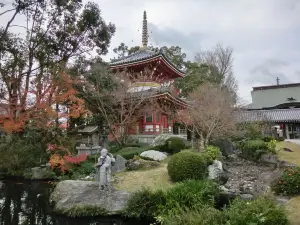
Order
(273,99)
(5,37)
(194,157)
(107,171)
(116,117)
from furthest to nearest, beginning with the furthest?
(273,99) < (116,117) < (5,37) < (194,157) < (107,171)

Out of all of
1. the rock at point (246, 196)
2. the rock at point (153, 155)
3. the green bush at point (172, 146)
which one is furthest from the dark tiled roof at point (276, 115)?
the rock at point (246, 196)

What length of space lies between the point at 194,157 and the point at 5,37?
14.8m

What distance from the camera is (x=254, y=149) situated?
697 inches

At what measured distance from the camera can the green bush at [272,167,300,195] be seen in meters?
8.95

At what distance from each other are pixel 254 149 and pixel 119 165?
28.8 ft

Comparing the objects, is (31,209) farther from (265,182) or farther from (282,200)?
(265,182)

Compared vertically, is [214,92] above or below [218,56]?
below

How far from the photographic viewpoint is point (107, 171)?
34.1 feet

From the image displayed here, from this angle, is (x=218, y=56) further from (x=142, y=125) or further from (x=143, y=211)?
(x=143, y=211)

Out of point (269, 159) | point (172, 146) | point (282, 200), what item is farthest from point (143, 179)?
point (269, 159)

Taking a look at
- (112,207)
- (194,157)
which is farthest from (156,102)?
(112,207)

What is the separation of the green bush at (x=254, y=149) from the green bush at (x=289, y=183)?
804 cm

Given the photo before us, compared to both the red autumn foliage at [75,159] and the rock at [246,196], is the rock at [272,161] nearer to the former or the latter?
the rock at [246,196]

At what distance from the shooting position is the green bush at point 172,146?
57.3ft
